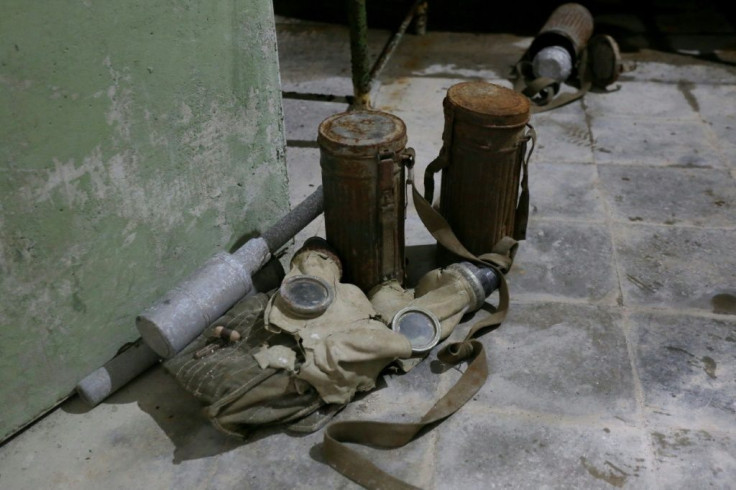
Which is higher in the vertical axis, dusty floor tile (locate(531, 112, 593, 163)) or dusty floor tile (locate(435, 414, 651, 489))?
dusty floor tile (locate(531, 112, 593, 163))

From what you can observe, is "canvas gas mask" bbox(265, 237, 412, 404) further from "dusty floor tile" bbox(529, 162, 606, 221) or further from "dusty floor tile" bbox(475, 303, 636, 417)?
"dusty floor tile" bbox(529, 162, 606, 221)

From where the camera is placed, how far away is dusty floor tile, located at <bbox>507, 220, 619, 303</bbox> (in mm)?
3787

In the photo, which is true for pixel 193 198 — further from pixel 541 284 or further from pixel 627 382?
pixel 627 382

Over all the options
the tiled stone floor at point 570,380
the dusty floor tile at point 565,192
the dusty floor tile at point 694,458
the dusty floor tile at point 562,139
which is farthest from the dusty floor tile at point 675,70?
the dusty floor tile at point 694,458

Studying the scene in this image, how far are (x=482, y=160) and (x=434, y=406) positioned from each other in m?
1.30

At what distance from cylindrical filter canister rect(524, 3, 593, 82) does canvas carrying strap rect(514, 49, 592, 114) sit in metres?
0.11

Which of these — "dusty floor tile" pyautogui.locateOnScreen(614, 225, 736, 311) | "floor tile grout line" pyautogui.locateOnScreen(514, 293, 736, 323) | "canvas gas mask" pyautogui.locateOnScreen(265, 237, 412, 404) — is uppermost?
"canvas gas mask" pyautogui.locateOnScreen(265, 237, 412, 404)

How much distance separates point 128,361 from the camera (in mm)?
3205

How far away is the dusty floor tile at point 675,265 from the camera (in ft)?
12.2

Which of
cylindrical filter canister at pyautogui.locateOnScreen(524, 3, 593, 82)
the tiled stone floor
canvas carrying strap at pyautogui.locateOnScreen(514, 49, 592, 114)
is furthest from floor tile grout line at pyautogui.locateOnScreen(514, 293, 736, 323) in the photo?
cylindrical filter canister at pyautogui.locateOnScreen(524, 3, 593, 82)

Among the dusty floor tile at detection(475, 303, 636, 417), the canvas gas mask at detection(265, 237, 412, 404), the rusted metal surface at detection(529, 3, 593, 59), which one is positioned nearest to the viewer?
the canvas gas mask at detection(265, 237, 412, 404)

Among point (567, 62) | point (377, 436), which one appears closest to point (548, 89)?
point (567, 62)

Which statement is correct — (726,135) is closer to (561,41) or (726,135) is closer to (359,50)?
(561,41)

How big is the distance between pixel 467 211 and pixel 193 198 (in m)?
1.45
